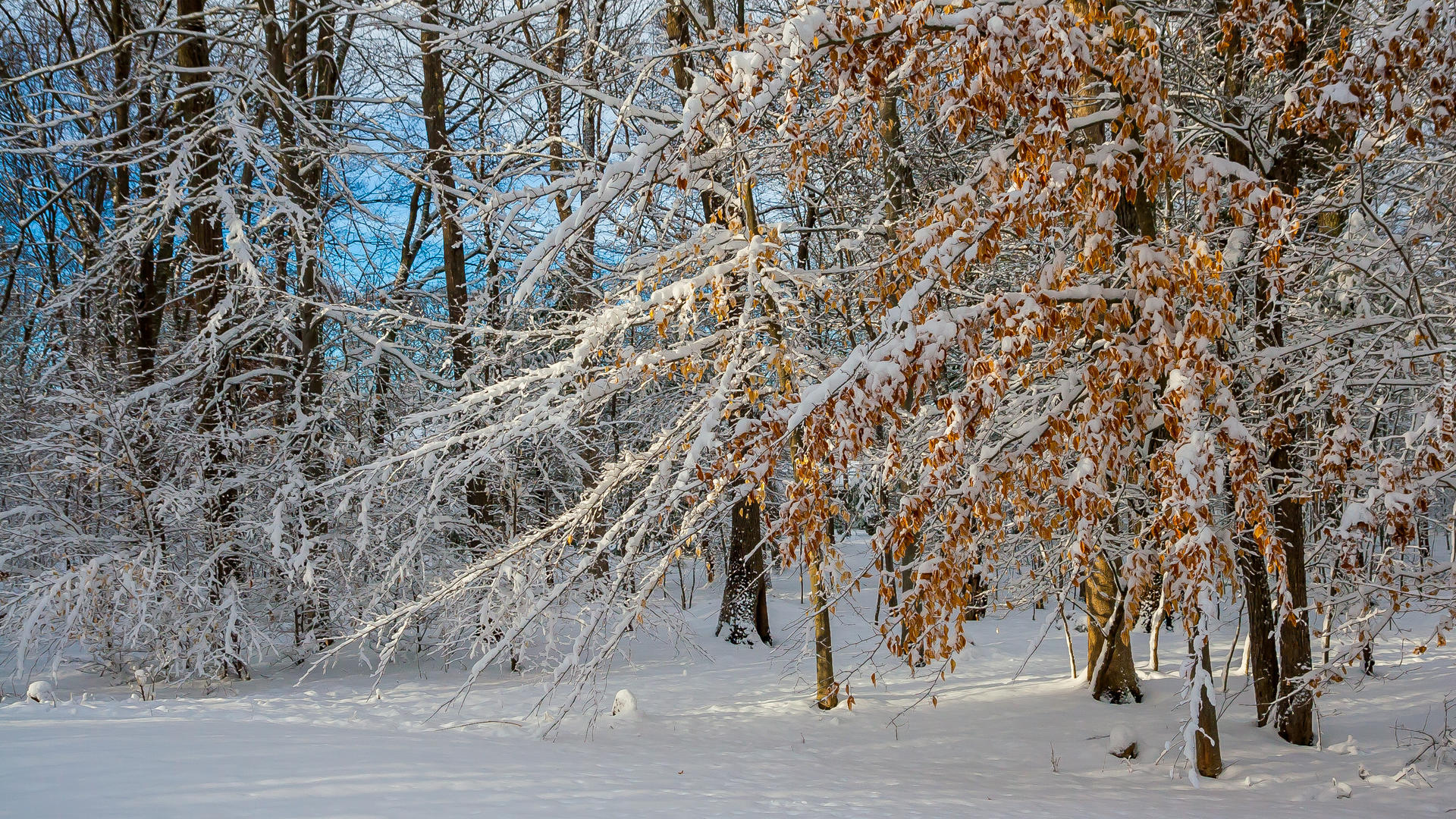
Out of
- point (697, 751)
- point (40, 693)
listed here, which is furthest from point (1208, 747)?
point (40, 693)

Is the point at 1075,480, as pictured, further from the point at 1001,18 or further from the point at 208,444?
the point at 208,444

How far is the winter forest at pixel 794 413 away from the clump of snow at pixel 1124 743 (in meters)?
0.07

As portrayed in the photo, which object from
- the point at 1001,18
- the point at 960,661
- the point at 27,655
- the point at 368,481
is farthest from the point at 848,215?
the point at 27,655

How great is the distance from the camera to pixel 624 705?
8.56 metres

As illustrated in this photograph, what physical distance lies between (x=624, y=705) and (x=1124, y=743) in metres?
4.43

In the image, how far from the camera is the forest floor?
4.72 m

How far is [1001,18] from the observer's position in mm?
4137

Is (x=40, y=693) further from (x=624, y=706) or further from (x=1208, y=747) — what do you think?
(x=1208, y=747)

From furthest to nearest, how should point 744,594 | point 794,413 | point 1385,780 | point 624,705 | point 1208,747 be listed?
point 744,594
point 624,705
point 1208,747
point 1385,780
point 794,413

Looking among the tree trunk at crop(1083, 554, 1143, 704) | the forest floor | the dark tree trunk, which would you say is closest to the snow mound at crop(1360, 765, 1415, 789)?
the forest floor

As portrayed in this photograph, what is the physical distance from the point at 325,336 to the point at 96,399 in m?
3.53

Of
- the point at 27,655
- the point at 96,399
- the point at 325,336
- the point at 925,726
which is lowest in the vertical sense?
the point at 925,726

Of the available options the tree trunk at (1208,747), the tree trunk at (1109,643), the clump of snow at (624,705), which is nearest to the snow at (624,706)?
the clump of snow at (624,705)

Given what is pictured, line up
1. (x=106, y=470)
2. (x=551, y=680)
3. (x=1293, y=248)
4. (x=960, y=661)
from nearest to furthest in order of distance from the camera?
(x=1293, y=248)
(x=551, y=680)
(x=106, y=470)
(x=960, y=661)
